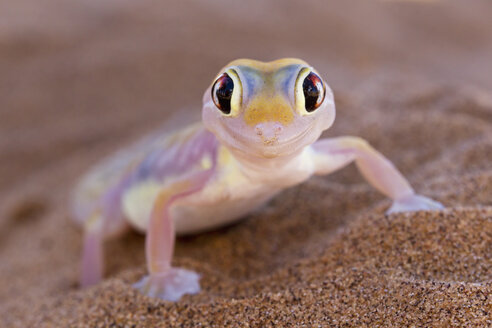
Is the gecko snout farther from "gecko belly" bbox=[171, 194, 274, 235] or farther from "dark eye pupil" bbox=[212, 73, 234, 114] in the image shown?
"gecko belly" bbox=[171, 194, 274, 235]

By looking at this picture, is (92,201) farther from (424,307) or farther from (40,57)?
(40,57)

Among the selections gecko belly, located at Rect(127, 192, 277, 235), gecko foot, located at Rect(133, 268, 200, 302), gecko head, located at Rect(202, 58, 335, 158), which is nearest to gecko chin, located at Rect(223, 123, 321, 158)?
gecko head, located at Rect(202, 58, 335, 158)

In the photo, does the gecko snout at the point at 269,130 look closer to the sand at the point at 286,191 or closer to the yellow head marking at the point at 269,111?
the yellow head marking at the point at 269,111

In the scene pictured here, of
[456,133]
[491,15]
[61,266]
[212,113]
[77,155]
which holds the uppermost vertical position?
[491,15]

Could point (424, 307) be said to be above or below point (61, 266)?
above

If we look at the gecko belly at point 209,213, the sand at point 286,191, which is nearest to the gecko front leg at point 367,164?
the sand at point 286,191

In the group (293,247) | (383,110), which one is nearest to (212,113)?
(293,247)

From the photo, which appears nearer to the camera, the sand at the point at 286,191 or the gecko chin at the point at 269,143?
the gecko chin at the point at 269,143

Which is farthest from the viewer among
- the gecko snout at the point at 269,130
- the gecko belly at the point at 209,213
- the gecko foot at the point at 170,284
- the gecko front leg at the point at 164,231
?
the gecko belly at the point at 209,213
